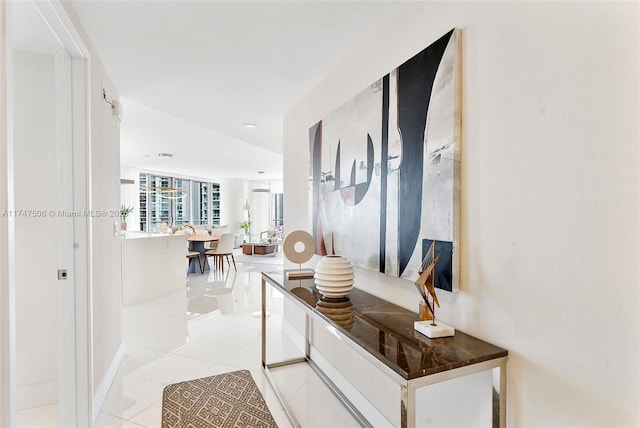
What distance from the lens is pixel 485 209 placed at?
1.21 meters

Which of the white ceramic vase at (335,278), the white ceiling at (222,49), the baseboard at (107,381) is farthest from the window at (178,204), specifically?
the white ceramic vase at (335,278)

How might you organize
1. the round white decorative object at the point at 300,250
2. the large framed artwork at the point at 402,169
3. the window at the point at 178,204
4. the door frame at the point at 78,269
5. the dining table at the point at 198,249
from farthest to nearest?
1. the window at the point at 178,204
2. the dining table at the point at 198,249
3. the round white decorative object at the point at 300,250
4. the door frame at the point at 78,269
5. the large framed artwork at the point at 402,169

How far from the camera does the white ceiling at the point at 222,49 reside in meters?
1.74

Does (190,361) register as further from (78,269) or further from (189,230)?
(189,230)

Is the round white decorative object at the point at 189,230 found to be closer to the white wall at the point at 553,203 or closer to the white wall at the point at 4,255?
the white wall at the point at 4,255

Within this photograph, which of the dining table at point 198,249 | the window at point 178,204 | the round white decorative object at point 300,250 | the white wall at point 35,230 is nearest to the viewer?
the white wall at point 35,230

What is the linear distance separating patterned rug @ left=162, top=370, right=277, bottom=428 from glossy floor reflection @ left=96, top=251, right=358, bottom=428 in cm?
6

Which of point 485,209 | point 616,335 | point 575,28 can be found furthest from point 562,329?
point 575,28

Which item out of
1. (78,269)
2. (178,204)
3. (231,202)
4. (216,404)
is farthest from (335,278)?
(231,202)

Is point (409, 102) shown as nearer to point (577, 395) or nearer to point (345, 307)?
point (345, 307)

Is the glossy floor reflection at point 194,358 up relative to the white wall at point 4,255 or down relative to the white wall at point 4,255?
down

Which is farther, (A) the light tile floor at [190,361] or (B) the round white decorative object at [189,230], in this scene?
(B) the round white decorative object at [189,230]

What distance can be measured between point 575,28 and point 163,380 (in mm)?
3014

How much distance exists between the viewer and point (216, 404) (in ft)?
7.19
